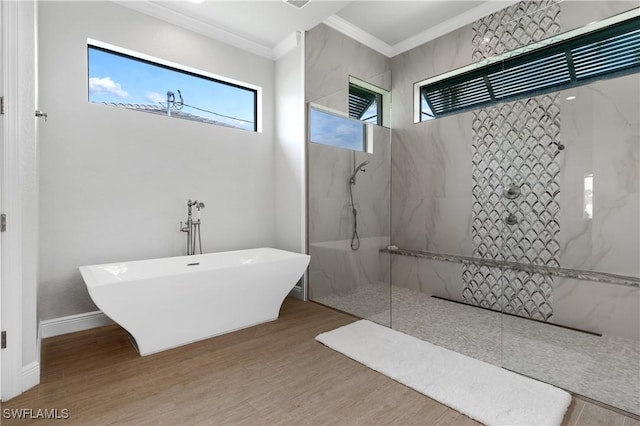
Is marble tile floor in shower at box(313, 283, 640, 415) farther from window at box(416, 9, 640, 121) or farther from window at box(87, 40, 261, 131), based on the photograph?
window at box(87, 40, 261, 131)

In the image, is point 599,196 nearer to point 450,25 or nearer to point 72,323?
point 450,25

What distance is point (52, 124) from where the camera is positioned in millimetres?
2570

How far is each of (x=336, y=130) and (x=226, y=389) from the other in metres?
2.48

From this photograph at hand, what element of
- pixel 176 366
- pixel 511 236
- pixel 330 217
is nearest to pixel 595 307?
pixel 511 236

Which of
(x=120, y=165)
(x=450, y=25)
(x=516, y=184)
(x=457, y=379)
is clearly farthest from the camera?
(x=450, y=25)

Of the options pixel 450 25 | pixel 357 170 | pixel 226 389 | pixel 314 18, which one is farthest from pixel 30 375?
pixel 450 25

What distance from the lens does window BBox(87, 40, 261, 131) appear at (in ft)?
9.58

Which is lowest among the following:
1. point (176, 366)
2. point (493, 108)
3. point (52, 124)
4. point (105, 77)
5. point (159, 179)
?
point (176, 366)

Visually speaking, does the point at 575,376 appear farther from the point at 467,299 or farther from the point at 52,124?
the point at 52,124

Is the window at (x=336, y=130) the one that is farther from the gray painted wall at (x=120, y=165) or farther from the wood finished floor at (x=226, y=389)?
the wood finished floor at (x=226, y=389)

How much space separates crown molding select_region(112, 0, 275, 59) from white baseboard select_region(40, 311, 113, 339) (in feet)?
9.21

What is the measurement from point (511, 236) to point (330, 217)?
5.48ft

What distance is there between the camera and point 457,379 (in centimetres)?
196

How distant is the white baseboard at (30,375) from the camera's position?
5.94 ft
